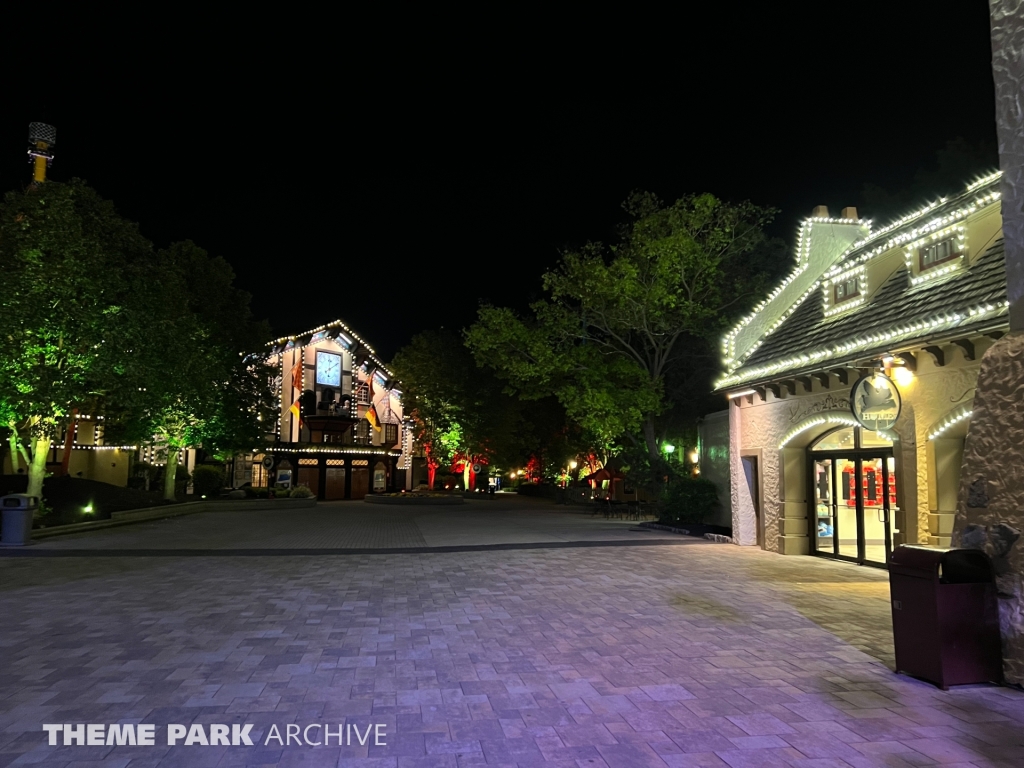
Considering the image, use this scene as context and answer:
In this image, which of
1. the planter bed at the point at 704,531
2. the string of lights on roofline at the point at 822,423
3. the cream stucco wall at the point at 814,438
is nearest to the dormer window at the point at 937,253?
the cream stucco wall at the point at 814,438

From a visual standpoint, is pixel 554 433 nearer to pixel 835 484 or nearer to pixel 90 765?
pixel 835 484

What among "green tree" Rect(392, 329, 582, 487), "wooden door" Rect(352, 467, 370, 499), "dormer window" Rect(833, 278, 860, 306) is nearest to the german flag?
"green tree" Rect(392, 329, 582, 487)

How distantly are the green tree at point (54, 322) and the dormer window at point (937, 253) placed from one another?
17.7m

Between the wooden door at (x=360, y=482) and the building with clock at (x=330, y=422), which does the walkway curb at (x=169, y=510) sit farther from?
the wooden door at (x=360, y=482)

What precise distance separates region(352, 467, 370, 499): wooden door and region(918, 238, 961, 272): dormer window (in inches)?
1523

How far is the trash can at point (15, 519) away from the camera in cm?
1545

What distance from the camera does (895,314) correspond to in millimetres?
11234

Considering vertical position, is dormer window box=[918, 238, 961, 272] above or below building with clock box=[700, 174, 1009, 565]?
above

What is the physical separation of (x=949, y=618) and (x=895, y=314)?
6753 mm

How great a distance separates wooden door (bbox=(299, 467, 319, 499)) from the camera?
4309 centimetres

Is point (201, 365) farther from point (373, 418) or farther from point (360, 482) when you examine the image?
point (360, 482)

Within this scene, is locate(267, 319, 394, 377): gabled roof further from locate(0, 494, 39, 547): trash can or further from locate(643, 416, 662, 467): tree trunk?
locate(0, 494, 39, 547): trash can

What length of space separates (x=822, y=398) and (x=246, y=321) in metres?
28.2

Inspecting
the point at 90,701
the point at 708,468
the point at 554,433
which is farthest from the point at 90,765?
the point at 554,433
